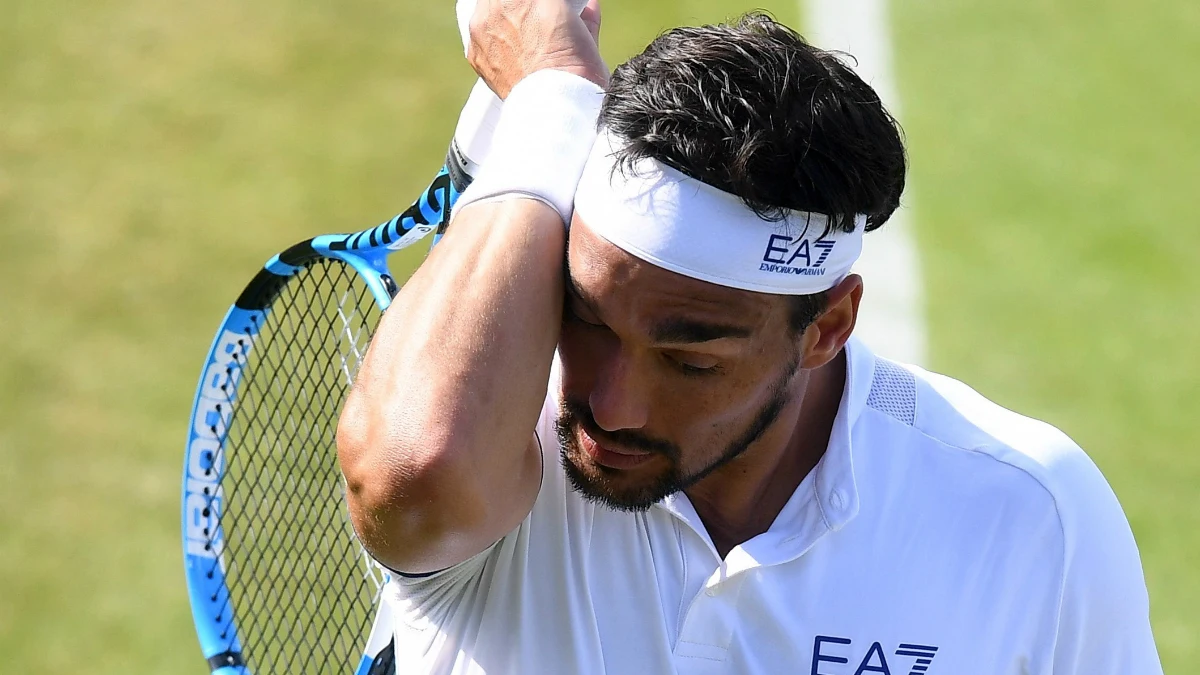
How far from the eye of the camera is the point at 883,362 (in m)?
2.75

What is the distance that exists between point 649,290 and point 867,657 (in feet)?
2.48

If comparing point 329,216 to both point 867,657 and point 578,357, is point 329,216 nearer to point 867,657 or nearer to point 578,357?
point 578,357

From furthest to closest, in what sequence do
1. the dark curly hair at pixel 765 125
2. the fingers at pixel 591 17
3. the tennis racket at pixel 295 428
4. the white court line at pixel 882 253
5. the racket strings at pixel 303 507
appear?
the white court line at pixel 882 253, the racket strings at pixel 303 507, the tennis racket at pixel 295 428, the fingers at pixel 591 17, the dark curly hair at pixel 765 125

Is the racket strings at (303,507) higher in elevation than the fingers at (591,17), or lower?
lower

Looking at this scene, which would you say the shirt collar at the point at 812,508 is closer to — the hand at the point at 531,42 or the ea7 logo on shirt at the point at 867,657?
the ea7 logo on shirt at the point at 867,657

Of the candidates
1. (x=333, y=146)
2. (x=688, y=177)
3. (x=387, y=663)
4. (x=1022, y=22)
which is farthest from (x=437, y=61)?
(x=688, y=177)

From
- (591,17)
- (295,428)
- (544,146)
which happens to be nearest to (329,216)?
(295,428)

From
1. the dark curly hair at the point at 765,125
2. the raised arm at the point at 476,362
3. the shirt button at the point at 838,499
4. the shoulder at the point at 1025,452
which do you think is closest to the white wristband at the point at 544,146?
the raised arm at the point at 476,362

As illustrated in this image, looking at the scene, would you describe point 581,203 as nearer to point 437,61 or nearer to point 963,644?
point 963,644

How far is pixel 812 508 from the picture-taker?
2.52m

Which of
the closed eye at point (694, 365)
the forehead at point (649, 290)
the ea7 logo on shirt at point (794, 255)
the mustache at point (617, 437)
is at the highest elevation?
the ea7 logo on shirt at point (794, 255)

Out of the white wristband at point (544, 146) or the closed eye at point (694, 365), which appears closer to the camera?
the closed eye at point (694, 365)

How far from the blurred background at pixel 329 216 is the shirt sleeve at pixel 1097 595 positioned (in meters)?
2.67

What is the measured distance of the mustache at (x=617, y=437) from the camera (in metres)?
2.36
